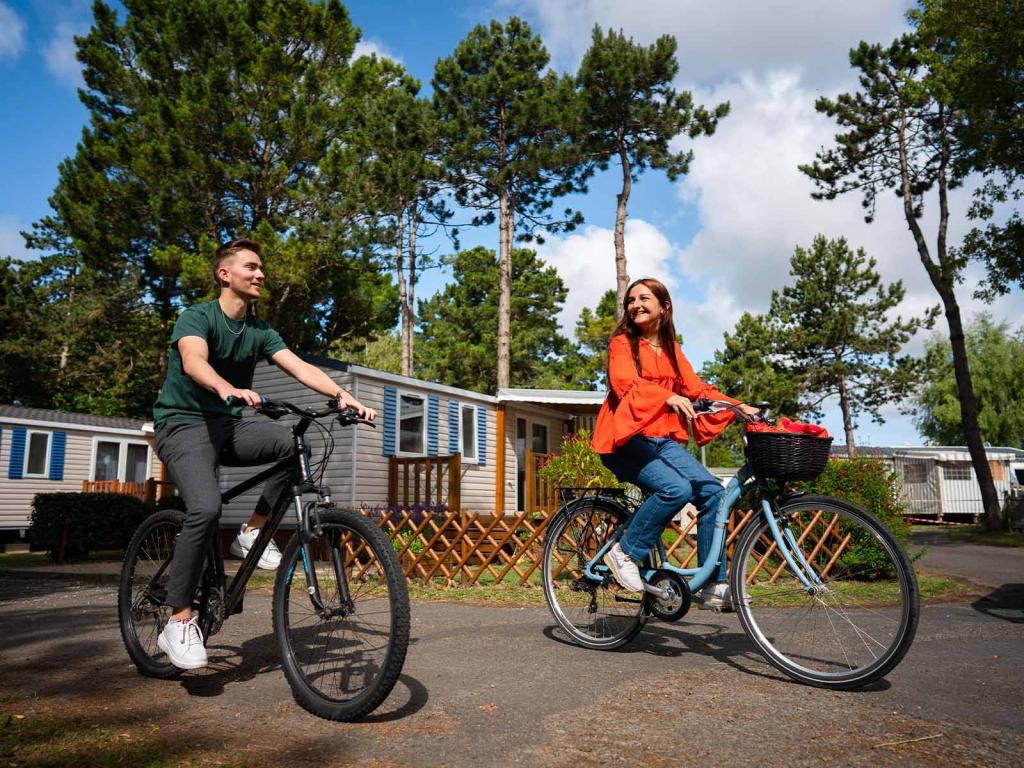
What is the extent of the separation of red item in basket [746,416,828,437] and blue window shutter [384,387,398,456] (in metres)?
11.9

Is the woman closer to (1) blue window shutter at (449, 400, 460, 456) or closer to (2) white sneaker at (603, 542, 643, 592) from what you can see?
(2) white sneaker at (603, 542, 643, 592)

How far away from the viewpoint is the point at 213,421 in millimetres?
3400

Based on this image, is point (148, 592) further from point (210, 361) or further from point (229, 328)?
point (229, 328)

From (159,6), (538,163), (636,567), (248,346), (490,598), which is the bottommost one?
(490,598)

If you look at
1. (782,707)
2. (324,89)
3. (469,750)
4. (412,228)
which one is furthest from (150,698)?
(412,228)

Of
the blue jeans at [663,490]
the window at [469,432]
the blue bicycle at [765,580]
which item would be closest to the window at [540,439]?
the window at [469,432]

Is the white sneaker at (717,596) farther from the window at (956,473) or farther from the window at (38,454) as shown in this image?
the window at (956,473)

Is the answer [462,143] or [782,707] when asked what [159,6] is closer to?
[462,143]

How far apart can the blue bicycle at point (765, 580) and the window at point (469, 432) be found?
516 inches

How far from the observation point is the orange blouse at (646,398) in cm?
376

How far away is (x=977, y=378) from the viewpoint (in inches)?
1710

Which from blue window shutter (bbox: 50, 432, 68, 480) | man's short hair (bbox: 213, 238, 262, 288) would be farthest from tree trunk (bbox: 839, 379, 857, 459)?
man's short hair (bbox: 213, 238, 262, 288)

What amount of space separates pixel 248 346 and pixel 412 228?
28035mm

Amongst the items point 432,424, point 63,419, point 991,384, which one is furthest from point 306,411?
point 991,384
